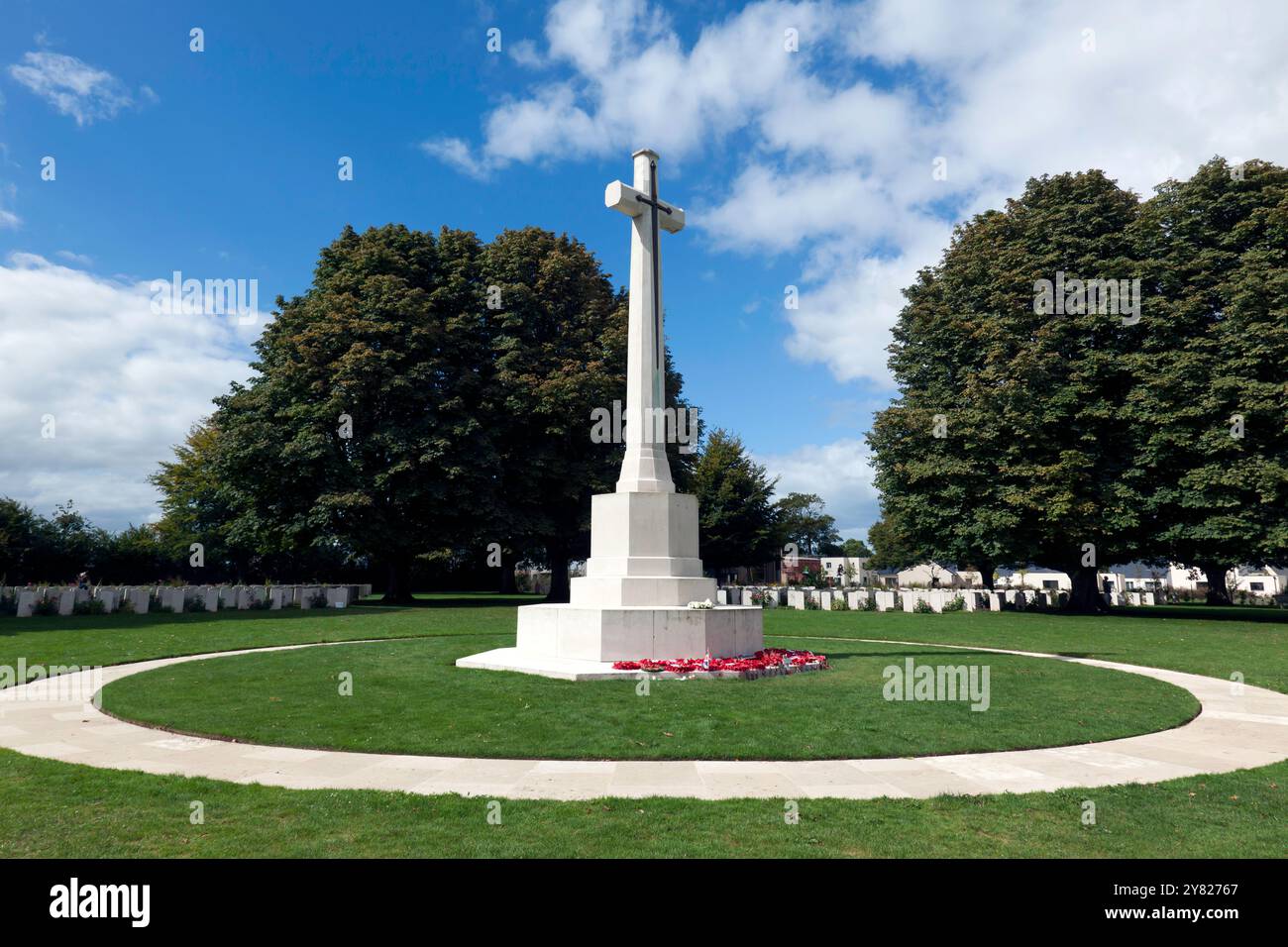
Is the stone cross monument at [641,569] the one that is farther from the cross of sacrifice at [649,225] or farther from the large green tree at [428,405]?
the large green tree at [428,405]

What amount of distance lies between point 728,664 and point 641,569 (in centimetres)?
278

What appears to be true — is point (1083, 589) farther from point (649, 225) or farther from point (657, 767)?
point (657, 767)

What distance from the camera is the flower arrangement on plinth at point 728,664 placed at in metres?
12.2

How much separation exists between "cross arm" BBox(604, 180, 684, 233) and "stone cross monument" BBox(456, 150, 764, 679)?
21 mm

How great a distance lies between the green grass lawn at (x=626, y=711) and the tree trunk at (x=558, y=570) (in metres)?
23.0

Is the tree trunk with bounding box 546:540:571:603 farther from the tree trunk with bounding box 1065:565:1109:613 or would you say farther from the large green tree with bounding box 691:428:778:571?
the tree trunk with bounding box 1065:565:1109:613

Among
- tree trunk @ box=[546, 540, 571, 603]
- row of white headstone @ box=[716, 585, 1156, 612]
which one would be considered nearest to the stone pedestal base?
row of white headstone @ box=[716, 585, 1156, 612]

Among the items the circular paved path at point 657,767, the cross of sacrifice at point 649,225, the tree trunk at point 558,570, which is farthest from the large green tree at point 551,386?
the circular paved path at point 657,767

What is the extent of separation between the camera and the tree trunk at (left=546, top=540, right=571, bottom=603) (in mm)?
36594

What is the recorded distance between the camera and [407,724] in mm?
8484

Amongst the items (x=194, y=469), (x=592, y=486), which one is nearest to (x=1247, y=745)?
(x=592, y=486)

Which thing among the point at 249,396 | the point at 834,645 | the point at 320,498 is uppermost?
the point at 249,396

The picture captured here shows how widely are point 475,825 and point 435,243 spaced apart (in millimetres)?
35094
